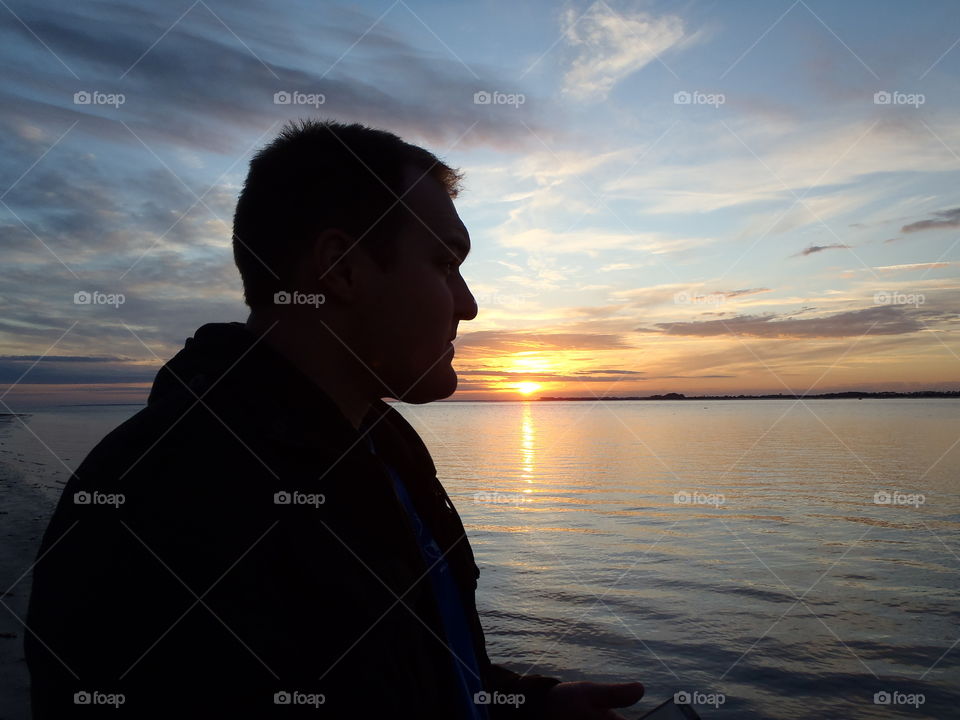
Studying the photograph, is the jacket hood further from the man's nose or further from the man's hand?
the man's hand

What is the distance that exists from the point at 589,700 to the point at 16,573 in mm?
8717

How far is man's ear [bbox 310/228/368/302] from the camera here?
192 cm

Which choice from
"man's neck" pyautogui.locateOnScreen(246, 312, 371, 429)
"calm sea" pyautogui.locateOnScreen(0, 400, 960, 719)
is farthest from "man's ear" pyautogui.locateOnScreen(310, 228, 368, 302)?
"calm sea" pyautogui.locateOnScreen(0, 400, 960, 719)

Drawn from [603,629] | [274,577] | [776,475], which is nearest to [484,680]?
[274,577]

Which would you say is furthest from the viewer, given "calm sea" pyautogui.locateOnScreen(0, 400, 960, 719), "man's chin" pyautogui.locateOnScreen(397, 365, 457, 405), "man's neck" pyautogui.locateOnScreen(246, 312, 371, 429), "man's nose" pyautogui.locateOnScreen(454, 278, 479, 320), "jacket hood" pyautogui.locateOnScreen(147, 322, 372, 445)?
"calm sea" pyautogui.locateOnScreen(0, 400, 960, 719)

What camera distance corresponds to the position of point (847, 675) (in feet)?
19.8

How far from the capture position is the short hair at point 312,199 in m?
1.99

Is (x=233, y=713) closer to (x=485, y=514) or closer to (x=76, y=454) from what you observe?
(x=485, y=514)

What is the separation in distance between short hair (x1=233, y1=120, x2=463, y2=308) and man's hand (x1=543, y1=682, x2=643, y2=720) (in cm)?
167

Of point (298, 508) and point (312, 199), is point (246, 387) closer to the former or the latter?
point (298, 508)

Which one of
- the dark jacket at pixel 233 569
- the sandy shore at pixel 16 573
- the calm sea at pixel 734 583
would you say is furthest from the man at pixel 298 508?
the calm sea at pixel 734 583

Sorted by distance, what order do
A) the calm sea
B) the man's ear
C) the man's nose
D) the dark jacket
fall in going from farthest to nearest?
the calm sea < the man's nose < the man's ear < the dark jacket

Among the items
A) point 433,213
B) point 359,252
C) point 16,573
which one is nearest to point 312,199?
point 359,252

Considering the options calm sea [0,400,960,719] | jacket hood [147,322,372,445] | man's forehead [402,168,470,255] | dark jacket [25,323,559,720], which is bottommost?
calm sea [0,400,960,719]
